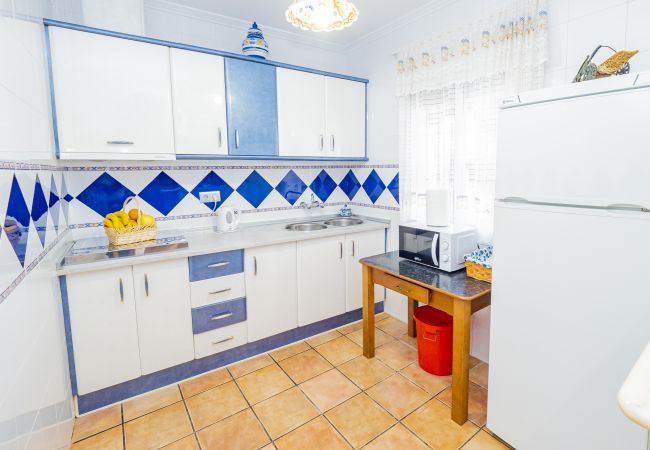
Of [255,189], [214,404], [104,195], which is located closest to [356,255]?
[255,189]

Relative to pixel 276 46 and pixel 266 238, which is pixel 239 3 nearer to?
pixel 276 46

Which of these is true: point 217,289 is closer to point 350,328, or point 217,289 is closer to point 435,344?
point 350,328

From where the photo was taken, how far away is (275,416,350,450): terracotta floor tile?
1.63 m

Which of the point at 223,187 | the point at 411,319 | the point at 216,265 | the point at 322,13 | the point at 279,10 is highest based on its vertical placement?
the point at 279,10

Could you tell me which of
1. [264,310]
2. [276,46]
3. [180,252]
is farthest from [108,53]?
[264,310]

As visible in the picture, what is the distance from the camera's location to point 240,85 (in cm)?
238

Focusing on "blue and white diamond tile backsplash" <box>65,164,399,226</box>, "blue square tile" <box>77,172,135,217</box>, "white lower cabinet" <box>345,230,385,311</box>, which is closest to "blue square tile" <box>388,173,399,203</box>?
"blue and white diamond tile backsplash" <box>65,164,399,226</box>

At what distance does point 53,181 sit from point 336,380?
194cm

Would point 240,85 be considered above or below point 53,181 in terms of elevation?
above

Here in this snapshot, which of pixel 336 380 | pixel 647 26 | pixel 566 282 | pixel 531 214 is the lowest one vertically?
pixel 336 380

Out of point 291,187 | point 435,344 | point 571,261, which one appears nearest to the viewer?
point 571,261

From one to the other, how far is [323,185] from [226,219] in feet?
3.45

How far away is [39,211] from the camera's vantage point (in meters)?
1.35

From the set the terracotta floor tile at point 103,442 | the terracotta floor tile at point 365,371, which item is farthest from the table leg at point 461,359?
the terracotta floor tile at point 103,442
